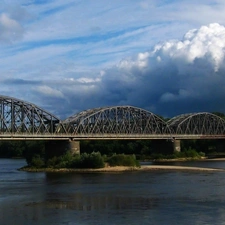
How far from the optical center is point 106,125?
143m

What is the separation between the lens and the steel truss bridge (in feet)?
370

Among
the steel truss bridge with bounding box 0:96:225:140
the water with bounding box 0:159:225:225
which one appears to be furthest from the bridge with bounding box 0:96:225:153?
the water with bounding box 0:159:225:225

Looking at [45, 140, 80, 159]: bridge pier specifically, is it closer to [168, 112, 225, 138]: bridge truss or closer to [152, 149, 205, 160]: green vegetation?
[152, 149, 205, 160]: green vegetation

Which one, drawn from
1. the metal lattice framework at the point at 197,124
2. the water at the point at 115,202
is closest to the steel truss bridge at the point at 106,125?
the metal lattice framework at the point at 197,124

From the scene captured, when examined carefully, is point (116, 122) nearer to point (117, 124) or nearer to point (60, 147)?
point (117, 124)

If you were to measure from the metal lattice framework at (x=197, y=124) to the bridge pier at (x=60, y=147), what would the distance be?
5984 centimetres

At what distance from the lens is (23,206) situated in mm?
46812

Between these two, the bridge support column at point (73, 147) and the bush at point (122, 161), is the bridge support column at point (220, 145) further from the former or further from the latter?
the bush at point (122, 161)

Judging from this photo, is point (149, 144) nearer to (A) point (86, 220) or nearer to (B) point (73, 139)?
(B) point (73, 139)

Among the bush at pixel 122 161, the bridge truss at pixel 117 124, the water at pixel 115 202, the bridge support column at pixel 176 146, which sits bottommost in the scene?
the water at pixel 115 202

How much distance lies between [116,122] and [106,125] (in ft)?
10.1

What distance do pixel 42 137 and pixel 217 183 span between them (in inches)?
2007

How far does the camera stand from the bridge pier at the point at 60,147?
4397 inches

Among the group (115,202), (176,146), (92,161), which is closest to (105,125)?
(176,146)
